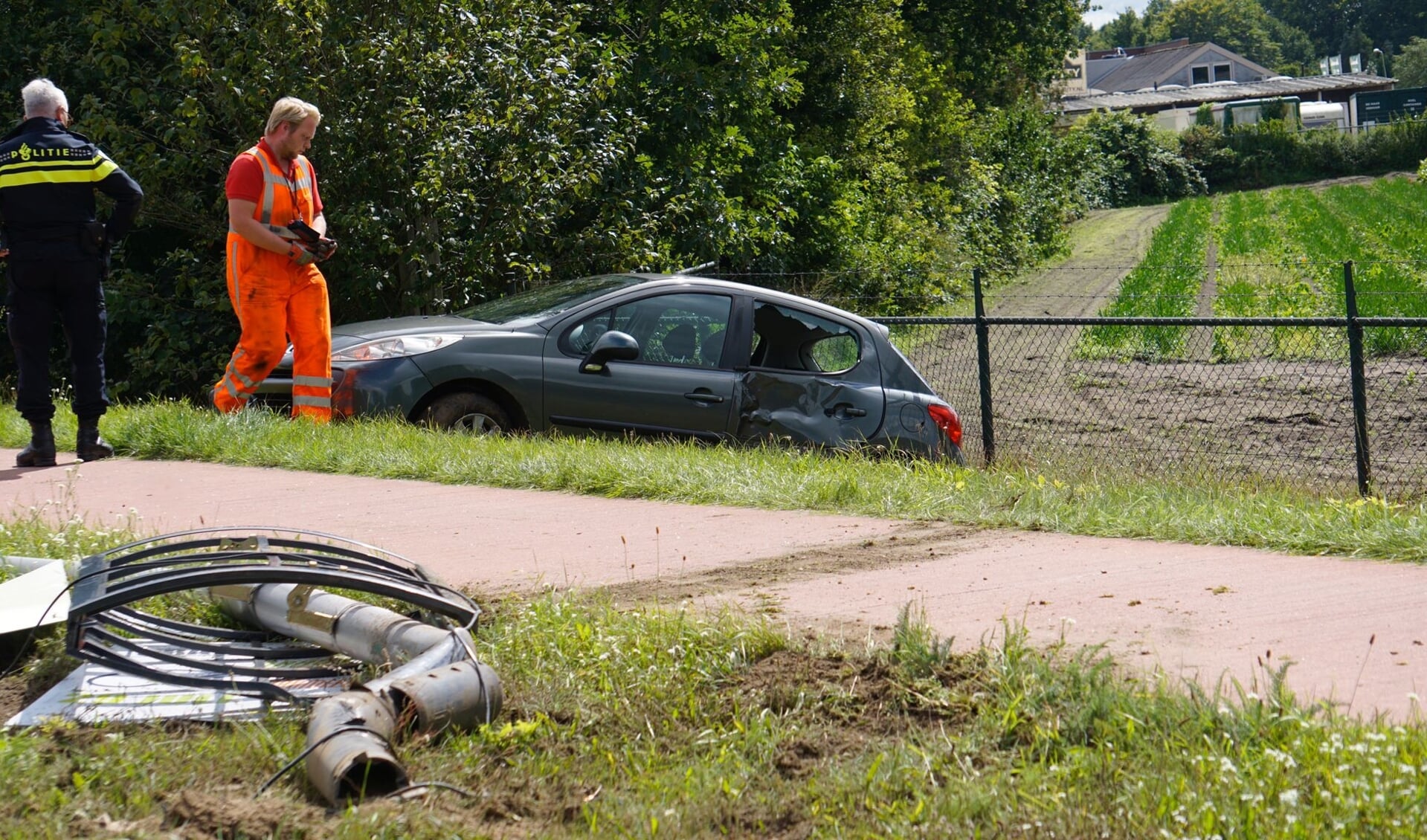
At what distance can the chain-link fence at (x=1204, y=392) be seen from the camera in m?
9.59

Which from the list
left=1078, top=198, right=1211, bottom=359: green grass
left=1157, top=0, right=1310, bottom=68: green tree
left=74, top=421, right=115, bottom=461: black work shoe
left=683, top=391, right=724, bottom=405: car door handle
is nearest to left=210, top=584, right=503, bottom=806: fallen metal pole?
left=74, top=421, right=115, bottom=461: black work shoe

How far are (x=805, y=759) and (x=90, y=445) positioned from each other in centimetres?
642

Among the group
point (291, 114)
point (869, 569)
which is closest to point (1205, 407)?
point (291, 114)

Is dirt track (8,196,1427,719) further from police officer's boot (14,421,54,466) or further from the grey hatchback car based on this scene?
the grey hatchback car

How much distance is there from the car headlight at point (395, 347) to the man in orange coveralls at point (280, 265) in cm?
17

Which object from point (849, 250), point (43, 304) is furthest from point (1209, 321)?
point (849, 250)

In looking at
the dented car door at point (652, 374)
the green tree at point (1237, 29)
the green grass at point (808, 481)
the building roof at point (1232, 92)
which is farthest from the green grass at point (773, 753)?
the green tree at point (1237, 29)

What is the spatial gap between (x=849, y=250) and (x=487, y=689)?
1831cm

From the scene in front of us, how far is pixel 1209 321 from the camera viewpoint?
8977 millimetres

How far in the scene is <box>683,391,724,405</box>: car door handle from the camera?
9.36 meters

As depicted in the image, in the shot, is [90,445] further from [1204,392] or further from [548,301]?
[1204,392]

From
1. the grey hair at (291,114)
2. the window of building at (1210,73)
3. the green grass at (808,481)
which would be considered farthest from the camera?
the window of building at (1210,73)

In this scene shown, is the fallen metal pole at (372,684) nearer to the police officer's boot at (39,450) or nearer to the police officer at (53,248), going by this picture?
the police officer's boot at (39,450)

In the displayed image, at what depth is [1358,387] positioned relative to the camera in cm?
861
